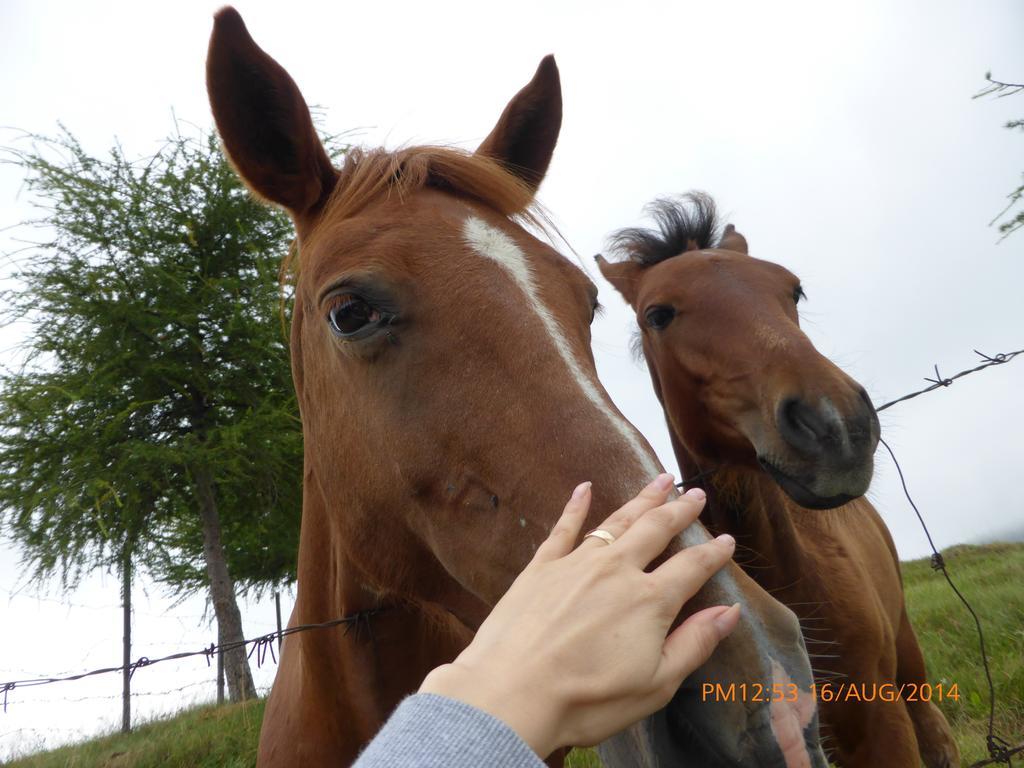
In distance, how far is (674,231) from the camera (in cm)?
458

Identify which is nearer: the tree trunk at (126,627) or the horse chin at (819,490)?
the horse chin at (819,490)

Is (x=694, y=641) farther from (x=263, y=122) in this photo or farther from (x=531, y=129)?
(x=531, y=129)

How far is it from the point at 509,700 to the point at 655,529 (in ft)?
1.18

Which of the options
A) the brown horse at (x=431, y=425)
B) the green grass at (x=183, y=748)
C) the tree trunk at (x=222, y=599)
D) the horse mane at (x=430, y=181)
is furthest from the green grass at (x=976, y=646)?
the tree trunk at (x=222, y=599)

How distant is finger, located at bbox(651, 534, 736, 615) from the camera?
101 centimetres

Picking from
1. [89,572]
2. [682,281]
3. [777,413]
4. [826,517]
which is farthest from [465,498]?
[89,572]

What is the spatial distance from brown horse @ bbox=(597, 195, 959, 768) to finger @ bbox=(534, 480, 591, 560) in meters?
1.95

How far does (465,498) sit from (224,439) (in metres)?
7.49

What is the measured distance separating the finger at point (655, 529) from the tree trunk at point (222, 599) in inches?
338

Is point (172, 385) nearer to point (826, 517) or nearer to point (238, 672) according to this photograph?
point (238, 672)

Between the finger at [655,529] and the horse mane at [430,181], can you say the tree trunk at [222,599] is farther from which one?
the finger at [655,529]

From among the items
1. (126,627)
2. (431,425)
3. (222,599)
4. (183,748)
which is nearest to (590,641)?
(431,425)

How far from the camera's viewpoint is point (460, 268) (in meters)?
1.84

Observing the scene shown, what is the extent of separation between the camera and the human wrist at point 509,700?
0.85m
